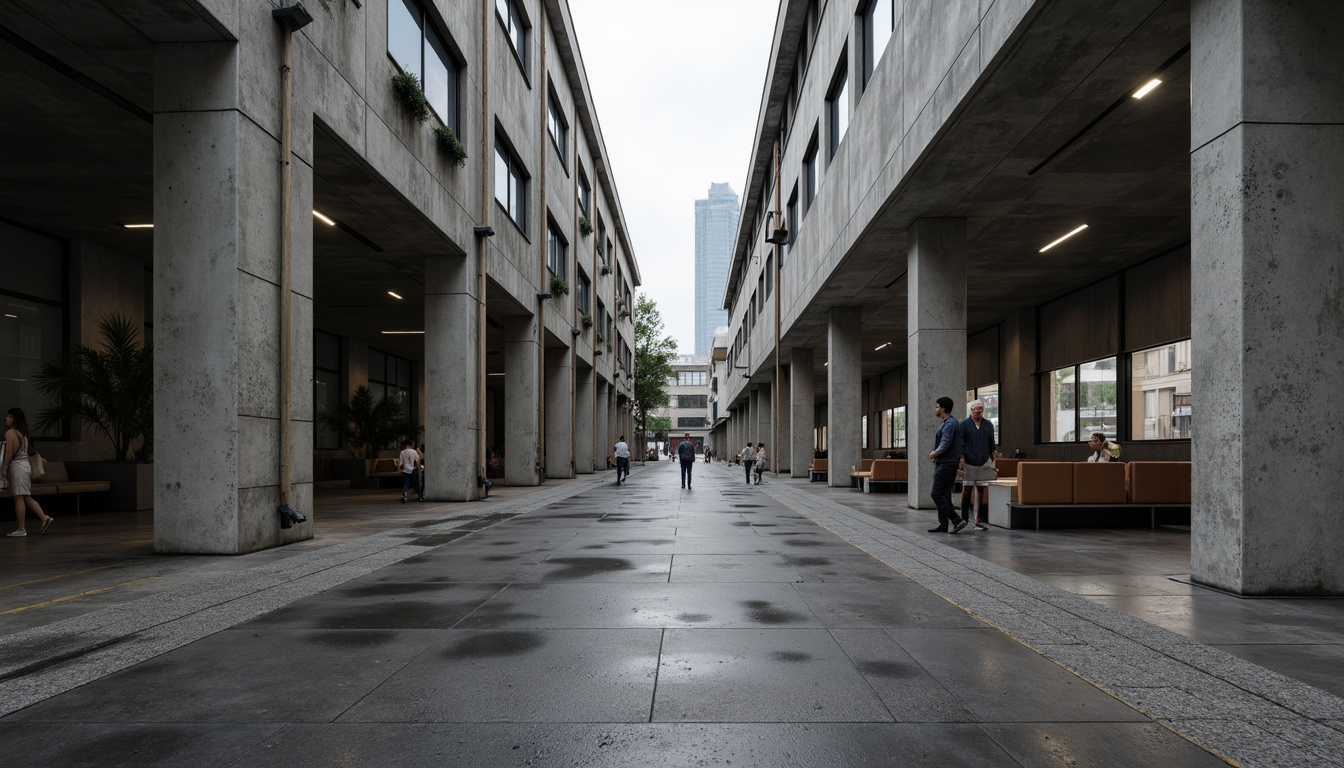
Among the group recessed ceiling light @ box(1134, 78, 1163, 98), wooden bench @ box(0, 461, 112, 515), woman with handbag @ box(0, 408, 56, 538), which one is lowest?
wooden bench @ box(0, 461, 112, 515)

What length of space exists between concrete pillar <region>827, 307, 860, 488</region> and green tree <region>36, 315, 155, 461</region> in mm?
16344

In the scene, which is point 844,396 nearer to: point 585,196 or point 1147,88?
point 1147,88

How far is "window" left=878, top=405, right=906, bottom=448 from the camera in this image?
Result: 142 feet

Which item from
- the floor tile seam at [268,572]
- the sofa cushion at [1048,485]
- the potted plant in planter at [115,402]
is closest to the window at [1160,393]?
the sofa cushion at [1048,485]

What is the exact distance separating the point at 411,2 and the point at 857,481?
16126 millimetres

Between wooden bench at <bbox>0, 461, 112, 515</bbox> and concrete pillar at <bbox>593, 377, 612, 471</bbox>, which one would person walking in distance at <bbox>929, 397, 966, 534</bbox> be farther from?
concrete pillar at <bbox>593, 377, 612, 471</bbox>

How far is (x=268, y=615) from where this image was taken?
579 centimetres

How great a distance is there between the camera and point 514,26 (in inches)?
902

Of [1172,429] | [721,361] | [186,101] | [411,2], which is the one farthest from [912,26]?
[721,361]

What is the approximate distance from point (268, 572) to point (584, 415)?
2864 cm

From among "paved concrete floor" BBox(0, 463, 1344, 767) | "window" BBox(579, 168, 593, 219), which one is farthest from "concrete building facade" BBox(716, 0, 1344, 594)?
"window" BBox(579, 168, 593, 219)

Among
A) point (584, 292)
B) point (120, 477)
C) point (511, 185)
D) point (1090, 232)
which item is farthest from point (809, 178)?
point (120, 477)

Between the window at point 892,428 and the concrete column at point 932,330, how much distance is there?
90.7 ft

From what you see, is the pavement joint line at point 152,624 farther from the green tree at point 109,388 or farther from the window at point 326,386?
the window at point 326,386
